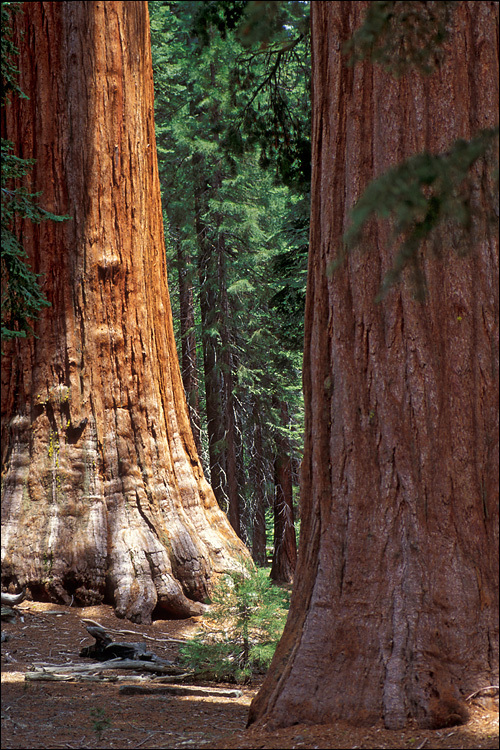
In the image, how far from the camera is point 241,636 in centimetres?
605

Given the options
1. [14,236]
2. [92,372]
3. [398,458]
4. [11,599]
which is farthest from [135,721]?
[92,372]

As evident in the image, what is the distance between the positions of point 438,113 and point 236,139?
4.43 m

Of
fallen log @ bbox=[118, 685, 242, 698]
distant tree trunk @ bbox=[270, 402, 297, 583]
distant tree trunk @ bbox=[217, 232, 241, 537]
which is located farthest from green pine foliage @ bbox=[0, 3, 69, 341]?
distant tree trunk @ bbox=[270, 402, 297, 583]

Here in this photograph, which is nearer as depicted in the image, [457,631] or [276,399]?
[457,631]

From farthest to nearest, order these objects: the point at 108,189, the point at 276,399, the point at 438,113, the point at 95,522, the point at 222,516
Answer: the point at 276,399, the point at 222,516, the point at 108,189, the point at 95,522, the point at 438,113

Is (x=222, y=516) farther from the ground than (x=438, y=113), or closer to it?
closer to it

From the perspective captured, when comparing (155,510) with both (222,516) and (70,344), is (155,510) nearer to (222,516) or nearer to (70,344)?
(222,516)

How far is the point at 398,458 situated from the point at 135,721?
2.38 meters

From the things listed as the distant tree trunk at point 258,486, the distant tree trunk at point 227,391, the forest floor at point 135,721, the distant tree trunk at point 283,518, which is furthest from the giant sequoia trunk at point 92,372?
the distant tree trunk at point 258,486

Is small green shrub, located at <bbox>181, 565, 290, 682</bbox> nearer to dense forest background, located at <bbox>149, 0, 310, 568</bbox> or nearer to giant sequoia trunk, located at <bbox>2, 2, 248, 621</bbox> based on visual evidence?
giant sequoia trunk, located at <bbox>2, 2, 248, 621</bbox>

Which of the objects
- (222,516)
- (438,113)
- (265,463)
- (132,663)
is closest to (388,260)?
(438,113)

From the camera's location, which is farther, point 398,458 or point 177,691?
point 177,691

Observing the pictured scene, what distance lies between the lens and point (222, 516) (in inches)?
334

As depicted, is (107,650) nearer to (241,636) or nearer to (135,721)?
(241,636)
